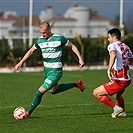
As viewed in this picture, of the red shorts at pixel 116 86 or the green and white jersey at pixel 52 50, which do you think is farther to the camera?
the green and white jersey at pixel 52 50

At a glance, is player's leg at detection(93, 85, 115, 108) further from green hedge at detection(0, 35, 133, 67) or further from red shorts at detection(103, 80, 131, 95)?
green hedge at detection(0, 35, 133, 67)

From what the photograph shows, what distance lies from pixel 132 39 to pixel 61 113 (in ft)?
92.3

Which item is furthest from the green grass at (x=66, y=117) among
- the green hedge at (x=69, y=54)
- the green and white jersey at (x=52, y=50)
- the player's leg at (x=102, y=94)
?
the green hedge at (x=69, y=54)

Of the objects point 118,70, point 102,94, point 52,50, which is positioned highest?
point 52,50

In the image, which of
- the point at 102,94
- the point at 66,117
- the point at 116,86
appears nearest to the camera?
the point at 116,86

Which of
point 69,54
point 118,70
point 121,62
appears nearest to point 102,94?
point 118,70

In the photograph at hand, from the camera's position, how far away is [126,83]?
35.8ft

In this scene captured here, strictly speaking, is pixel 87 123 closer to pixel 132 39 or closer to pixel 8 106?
pixel 8 106

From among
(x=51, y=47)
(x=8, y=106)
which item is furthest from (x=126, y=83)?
(x=8, y=106)

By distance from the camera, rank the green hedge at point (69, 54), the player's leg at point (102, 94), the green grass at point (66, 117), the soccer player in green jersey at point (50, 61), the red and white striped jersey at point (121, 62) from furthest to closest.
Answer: the green hedge at point (69, 54), the soccer player in green jersey at point (50, 61), the player's leg at point (102, 94), the red and white striped jersey at point (121, 62), the green grass at point (66, 117)

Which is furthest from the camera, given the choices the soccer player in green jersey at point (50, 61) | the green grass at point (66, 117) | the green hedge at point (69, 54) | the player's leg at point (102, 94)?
the green hedge at point (69, 54)

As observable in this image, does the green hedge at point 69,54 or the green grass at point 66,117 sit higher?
the green grass at point 66,117

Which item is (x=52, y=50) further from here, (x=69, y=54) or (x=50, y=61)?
(x=69, y=54)

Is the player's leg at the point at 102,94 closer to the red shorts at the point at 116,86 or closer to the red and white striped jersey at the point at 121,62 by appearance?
the red shorts at the point at 116,86
